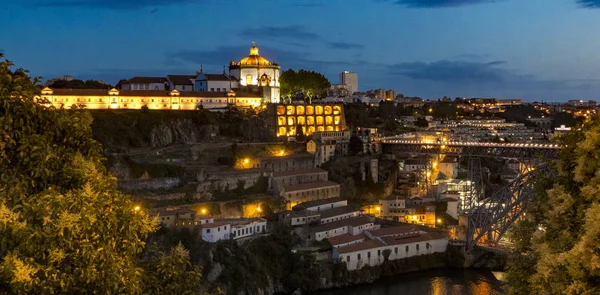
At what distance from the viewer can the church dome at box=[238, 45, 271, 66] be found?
123ft

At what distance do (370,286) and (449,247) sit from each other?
406 centimetres

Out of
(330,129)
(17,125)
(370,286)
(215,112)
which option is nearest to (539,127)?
(330,129)

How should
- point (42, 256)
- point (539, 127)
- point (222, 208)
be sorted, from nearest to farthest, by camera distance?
point (42, 256)
point (222, 208)
point (539, 127)

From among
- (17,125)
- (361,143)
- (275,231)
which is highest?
(17,125)

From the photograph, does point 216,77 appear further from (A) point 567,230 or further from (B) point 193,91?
(A) point 567,230

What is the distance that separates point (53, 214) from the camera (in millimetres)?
3711

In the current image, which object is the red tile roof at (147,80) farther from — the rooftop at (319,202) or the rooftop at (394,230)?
the rooftop at (394,230)

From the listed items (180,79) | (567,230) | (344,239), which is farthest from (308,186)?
(567,230)

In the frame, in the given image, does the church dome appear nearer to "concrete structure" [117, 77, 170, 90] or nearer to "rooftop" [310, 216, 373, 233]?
"concrete structure" [117, 77, 170, 90]

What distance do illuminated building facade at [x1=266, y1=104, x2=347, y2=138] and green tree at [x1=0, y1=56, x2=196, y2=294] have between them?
28382 millimetres

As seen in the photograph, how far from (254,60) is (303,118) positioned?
5.47 meters

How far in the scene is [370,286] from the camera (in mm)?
20344

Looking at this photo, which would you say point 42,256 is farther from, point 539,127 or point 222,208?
point 539,127

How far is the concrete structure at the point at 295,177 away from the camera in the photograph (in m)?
25.2
